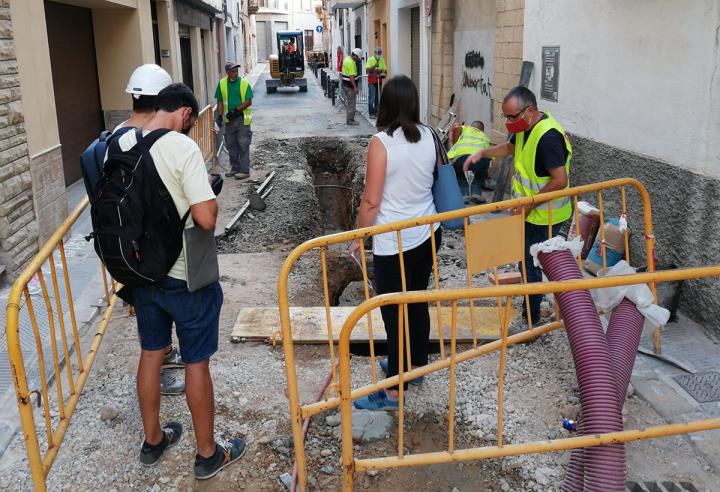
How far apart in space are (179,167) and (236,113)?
7886 millimetres

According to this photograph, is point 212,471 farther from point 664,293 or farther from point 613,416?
point 664,293

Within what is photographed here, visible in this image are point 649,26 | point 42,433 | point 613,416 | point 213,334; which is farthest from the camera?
point 649,26

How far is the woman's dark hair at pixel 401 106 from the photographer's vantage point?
3.17m

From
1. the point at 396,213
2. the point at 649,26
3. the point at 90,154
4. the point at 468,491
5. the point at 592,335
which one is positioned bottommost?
the point at 468,491

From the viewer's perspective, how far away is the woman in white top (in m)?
3.17

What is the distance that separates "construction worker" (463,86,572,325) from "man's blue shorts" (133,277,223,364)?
203 cm

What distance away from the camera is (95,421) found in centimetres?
339

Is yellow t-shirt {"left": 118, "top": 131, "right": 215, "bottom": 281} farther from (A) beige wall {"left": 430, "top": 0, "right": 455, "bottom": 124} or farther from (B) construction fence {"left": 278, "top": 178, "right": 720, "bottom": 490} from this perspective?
(A) beige wall {"left": 430, "top": 0, "right": 455, "bottom": 124}

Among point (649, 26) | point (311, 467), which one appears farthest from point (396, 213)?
point (649, 26)

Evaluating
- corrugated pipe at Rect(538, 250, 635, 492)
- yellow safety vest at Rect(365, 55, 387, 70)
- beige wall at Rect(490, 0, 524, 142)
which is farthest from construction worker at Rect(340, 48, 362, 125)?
corrugated pipe at Rect(538, 250, 635, 492)

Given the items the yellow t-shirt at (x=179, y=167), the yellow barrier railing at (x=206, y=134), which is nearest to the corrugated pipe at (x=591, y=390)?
the yellow t-shirt at (x=179, y=167)

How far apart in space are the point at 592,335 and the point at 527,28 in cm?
566

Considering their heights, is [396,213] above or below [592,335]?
above

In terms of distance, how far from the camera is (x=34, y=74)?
575cm
